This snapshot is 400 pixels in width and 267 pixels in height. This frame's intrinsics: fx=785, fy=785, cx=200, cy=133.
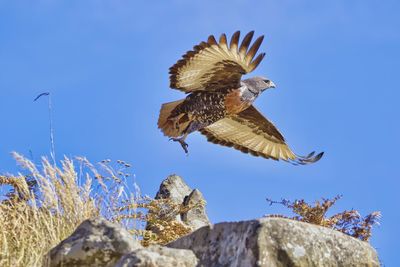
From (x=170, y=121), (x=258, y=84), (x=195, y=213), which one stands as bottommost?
(x=195, y=213)

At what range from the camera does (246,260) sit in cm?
459

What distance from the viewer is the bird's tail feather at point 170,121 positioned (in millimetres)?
10758

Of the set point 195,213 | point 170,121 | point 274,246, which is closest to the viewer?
point 274,246

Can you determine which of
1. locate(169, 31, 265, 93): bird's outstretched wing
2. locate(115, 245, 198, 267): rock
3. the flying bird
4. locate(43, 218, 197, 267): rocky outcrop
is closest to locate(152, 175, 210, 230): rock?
the flying bird

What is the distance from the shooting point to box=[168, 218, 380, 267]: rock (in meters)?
4.61

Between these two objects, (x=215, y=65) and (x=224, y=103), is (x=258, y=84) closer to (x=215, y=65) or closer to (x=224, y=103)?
(x=224, y=103)

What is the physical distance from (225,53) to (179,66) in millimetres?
631

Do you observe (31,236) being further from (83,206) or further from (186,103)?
(186,103)

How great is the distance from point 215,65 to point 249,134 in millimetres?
2113

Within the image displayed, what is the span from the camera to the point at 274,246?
183 inches

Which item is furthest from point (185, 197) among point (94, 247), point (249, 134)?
point (94, 247)

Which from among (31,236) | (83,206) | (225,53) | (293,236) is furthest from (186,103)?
(293,236)

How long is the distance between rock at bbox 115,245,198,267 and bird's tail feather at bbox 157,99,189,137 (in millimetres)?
6383

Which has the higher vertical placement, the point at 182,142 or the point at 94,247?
the point at 182,142
